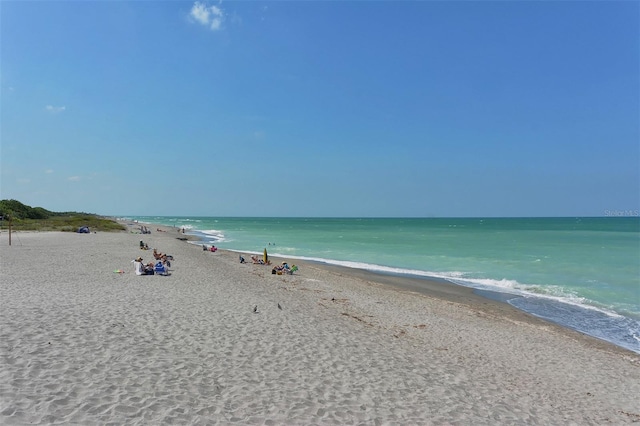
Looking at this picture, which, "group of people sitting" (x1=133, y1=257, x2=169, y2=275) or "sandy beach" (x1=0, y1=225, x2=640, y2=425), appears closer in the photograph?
"sandy beach" (x1=0, y1=225, x2=640, y2=425)

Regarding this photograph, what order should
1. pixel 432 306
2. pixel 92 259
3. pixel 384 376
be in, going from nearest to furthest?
1. pixel 384 376
2. pixel 432 306
3. pixel 92 259

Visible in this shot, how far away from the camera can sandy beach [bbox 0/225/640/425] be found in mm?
5883

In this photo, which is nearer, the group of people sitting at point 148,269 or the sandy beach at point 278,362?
Answer: the sandy beach at point 278,362

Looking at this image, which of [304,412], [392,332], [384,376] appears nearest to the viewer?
[304,412]

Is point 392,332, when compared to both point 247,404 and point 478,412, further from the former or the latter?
point 247,404

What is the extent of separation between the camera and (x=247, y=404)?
20.0 feet

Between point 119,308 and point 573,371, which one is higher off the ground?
point 119,308

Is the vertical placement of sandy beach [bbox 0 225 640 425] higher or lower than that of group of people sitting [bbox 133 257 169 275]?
lower

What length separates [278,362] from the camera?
788 cm

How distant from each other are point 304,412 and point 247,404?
89cm

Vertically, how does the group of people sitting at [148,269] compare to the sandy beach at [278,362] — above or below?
above

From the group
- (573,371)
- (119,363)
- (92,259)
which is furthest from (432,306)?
(92,259)

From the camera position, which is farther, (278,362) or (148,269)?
(148,269)

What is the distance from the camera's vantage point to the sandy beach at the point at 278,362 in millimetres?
5883
